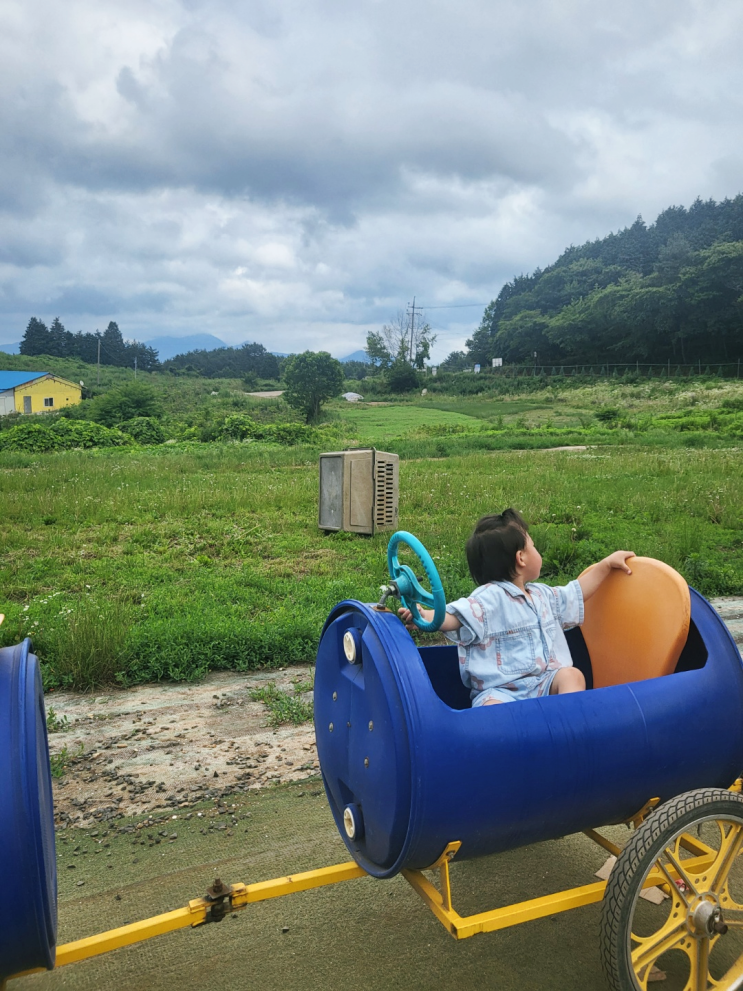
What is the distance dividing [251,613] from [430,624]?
13.7 ft

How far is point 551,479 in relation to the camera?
14.5 m

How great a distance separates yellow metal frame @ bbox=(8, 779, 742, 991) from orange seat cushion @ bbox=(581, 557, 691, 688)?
1.88 ft

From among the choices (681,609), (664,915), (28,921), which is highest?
(681,609)

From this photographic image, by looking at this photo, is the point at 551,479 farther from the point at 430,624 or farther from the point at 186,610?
the point at 430,624

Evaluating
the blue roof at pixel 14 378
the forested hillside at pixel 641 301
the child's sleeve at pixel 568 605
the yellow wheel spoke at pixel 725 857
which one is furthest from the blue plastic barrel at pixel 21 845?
the forested hillside at pixel 641 301

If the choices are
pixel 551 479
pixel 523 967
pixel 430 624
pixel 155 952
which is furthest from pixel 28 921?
pixel 551 479

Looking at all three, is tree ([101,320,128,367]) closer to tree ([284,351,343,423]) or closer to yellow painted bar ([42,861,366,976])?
tree ([284,351,343,423])

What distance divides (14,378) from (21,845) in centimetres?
7049

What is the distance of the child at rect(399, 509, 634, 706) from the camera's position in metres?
2.67

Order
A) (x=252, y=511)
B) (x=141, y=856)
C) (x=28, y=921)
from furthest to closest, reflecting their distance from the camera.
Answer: (x=252, y=511)
(x=141, y=856)
(x=28, y=921)

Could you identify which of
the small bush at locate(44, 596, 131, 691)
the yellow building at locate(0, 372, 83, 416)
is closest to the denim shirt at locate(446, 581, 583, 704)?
the small bush at locate(44, 596, 131, 691)

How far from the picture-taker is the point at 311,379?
177 ft

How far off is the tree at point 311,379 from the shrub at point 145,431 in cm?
1563

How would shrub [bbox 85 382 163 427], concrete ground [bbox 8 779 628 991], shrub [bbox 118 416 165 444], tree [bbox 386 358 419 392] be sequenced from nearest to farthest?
concrete ground [bbox 8 779 628 991]
shrub [bbox 118 416 165 444]
shrub [bbox 85 382 163 427]
tree [bbox 386 358 419 392]
